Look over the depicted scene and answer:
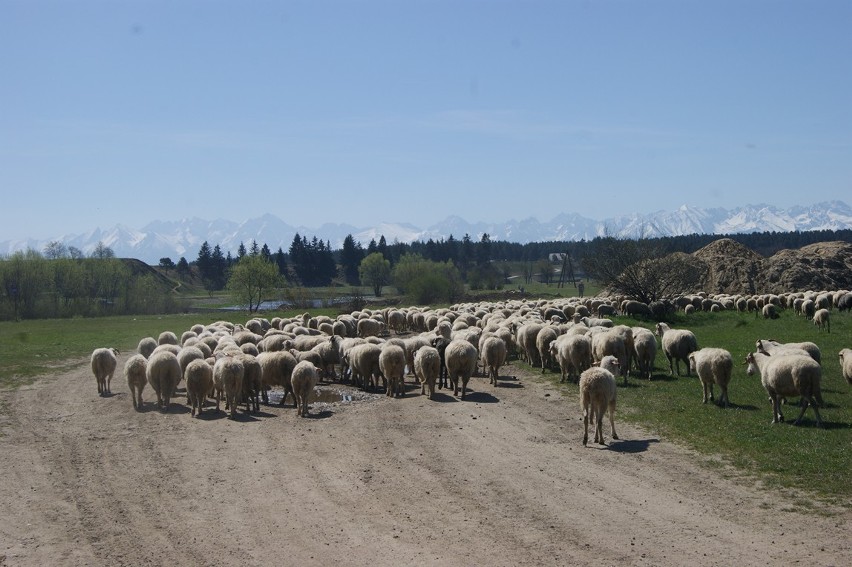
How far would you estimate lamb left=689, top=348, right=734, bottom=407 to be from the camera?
54.6 ft

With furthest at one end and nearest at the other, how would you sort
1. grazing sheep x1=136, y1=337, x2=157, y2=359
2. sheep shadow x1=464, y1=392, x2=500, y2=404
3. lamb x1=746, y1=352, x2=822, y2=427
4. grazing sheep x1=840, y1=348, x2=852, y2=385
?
grazing sheep x1=136, y1=337, x2=157, y2=359 < sheep shadow x1=464, y1=392, x2=500, y2=404 < grazing sheep x1=840, y1=348, x2=852, y2=385 < lamb x1=746, y1=352, x2=822, y2=427

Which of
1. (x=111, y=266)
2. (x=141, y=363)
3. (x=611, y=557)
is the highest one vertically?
(x=111, y=266)

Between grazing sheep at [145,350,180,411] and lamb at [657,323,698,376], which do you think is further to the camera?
lamb at [657,323,698,376]

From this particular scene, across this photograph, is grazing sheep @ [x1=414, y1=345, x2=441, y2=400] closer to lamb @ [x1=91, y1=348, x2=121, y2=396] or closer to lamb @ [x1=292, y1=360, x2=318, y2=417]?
lamb @ [x1=292, y1=360, x2=318, y2=417]

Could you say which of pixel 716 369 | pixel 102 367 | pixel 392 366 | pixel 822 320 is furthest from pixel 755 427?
pixel 822 320

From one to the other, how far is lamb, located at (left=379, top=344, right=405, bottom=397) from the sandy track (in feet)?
10.2

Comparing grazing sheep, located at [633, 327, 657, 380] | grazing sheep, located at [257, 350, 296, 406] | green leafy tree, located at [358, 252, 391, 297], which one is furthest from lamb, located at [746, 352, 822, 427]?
green leafy tree, located at [358, 252, 391, 297]

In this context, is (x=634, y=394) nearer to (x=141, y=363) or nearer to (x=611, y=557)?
(x=611, y=557)

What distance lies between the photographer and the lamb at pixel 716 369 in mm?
16656

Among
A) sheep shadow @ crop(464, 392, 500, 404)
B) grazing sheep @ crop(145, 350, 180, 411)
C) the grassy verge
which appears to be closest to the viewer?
the grassy verge

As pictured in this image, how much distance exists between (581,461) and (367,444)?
178 inches

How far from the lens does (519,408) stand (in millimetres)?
18188

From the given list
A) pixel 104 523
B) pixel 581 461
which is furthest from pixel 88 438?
pixel 581 461

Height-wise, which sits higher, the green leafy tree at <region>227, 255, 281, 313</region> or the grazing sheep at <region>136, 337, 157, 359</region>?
the green leafy tree at <region>227, 255, 281, 313</region>
